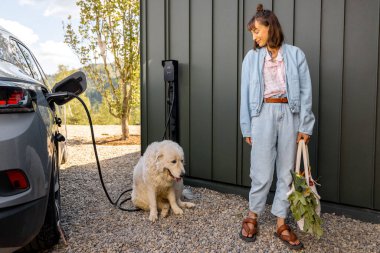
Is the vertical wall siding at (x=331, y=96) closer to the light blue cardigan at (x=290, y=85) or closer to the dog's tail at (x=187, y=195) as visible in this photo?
the light blue cardigan at (x=290, y=85)

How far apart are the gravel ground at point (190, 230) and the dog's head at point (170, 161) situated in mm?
505

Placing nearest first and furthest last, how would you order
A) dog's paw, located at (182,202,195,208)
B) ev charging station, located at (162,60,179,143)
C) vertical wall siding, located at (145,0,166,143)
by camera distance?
dog's paw, located at (182,202,195,208) → ev charging station, located at (162,60,179,143) → vertical wall siding, located at (145,0,166,143)

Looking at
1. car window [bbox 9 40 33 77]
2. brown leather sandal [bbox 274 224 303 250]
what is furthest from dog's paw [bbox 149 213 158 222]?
car window [bbox 9 40 33 77]

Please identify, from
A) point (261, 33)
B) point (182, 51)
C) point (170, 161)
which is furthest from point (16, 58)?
point (182, 51)

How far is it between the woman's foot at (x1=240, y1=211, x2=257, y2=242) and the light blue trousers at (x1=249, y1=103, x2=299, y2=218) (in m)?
0.22

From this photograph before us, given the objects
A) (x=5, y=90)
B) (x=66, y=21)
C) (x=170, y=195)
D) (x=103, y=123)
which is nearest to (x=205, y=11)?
(x=170, y=195)

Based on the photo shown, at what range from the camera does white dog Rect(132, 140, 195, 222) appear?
3377 millimetres

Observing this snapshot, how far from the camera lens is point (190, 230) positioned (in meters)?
3.22

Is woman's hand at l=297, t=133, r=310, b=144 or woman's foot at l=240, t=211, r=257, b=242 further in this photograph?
woman's foot at l=240, t=211, r=257, b=242

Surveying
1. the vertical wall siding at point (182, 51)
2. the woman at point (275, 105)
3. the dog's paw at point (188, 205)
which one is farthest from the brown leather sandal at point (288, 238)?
the vertical wall siding at point (182, 51)

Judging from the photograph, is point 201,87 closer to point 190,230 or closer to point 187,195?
point 187,195

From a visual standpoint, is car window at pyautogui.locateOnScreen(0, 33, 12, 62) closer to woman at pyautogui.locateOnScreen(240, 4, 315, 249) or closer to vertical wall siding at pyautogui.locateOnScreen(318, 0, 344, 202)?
woman at pyautogui.locateOnScreen(240, 4, 315, 249)

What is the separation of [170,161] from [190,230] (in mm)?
692

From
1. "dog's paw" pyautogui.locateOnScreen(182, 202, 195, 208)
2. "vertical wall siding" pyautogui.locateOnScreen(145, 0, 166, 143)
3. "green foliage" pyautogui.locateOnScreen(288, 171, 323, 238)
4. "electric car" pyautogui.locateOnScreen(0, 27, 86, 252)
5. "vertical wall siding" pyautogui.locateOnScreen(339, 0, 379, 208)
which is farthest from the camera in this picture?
"vertical wall siding" pyautogui.locateOnScreen(145, 0, 166, 143)
